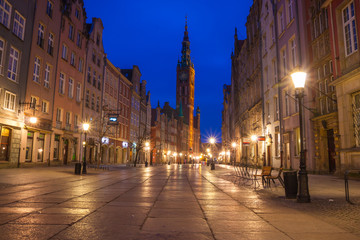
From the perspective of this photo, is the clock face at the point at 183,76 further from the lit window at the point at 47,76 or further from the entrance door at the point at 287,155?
the entrance door at the point at 287,155

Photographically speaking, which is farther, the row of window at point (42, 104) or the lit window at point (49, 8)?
the lit window at point (49, 8)

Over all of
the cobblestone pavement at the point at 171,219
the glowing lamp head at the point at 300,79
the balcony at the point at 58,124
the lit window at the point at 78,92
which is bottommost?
the cobblestone pavement at the point at 171,219

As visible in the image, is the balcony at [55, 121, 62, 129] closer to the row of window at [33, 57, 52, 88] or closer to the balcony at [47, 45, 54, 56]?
the row of window at [33, 57, 52, 88]

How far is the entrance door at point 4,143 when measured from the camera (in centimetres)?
2228

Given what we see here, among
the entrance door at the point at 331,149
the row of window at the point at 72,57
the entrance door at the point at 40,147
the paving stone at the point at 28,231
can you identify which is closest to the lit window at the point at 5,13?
the row of window at the point at 72,57

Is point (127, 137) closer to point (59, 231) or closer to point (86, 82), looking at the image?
point (86, 82)

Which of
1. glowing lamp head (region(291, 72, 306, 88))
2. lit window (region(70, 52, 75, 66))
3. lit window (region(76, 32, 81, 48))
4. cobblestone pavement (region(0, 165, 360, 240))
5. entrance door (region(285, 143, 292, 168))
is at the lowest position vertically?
cobblestone pavement (region(0, 165, 360, 240))

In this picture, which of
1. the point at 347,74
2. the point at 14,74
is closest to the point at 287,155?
the point at 347,74

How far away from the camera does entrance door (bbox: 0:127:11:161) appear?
2228 cm

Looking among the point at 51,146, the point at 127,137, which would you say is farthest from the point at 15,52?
the point at 127,137

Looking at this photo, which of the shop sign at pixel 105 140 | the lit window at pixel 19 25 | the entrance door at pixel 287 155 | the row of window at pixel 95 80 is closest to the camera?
the lit window at pixel 19 25

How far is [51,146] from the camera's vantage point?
97.3ft

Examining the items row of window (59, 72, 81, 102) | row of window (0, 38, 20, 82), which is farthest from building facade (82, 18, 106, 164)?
row of window (0, 38, 20, 82)

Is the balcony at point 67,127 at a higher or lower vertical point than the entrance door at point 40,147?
higher
